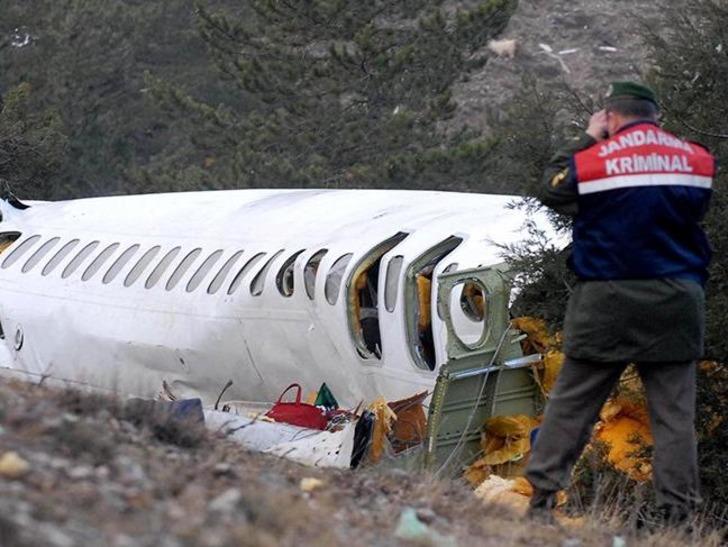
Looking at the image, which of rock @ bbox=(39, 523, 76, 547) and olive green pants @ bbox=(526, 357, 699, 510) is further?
olive green pants @ bbox=(526, 357, 699, 510)

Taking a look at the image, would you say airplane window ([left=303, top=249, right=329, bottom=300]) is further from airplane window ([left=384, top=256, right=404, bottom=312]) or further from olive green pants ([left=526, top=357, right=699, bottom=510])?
olive green pants ([left=526, top=357, right=699, bottom=510])

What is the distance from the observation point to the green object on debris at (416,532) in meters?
4.96

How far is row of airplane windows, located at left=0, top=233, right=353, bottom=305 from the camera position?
12.9 m

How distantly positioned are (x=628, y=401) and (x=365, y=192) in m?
6.49

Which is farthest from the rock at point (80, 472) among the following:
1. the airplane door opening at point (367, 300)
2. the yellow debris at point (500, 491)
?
the airplane door opening at point (367, 300)

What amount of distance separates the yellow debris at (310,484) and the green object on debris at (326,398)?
→ 6.32 meters

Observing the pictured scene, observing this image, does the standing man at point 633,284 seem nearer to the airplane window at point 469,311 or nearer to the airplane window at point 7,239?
the airplane window at point 469,311

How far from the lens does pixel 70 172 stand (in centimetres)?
3678

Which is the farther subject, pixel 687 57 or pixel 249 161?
pixel 249 161

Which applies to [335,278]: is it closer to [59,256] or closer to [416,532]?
[59,256]

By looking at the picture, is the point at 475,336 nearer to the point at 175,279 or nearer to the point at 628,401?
the point at 628,401

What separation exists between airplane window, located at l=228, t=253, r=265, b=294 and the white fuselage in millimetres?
38

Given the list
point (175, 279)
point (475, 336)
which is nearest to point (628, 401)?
point (475, 336)

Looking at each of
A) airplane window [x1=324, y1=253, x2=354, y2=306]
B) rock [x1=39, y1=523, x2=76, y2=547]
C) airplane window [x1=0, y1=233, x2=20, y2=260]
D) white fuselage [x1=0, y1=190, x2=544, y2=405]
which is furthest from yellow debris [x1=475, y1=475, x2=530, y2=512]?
airplane window [x1=0, y1=233, x2=20, y2=260]
